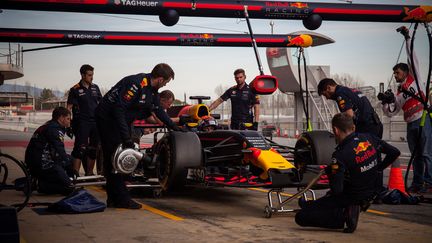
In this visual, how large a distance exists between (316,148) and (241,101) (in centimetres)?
302

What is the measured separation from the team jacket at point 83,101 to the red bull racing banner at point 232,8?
10.4 feet

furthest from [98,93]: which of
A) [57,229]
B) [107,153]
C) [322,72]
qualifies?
[322,72]

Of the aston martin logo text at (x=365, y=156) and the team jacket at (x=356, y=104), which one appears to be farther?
the team jacket at (x=356, y=104)

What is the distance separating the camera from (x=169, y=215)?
22.0ft

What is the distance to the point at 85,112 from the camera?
10.2 meters

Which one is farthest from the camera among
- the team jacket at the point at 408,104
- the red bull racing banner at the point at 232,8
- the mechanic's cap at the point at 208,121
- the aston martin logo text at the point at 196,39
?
the aston martin logo text at the point at 196,39

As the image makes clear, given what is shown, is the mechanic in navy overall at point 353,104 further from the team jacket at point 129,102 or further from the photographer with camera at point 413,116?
the team jacket at point 129,102

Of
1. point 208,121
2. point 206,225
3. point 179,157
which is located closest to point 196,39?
point 208,121

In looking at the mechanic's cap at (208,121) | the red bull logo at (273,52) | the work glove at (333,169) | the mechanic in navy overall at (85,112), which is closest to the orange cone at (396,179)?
the mechanic's cap at (208,121)

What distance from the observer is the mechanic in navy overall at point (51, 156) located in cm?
831

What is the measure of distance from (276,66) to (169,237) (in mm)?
24715

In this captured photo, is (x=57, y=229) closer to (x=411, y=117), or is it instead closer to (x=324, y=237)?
(x=324, y=237)

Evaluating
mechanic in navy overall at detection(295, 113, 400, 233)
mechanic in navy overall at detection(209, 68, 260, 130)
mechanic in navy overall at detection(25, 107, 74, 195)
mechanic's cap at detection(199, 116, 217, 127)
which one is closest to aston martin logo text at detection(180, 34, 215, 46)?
mechanic in navy overall at detection(209, 68, 260, 130)

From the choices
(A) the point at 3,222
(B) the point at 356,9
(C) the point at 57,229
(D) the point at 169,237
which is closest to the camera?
(A) the point at 3,222
